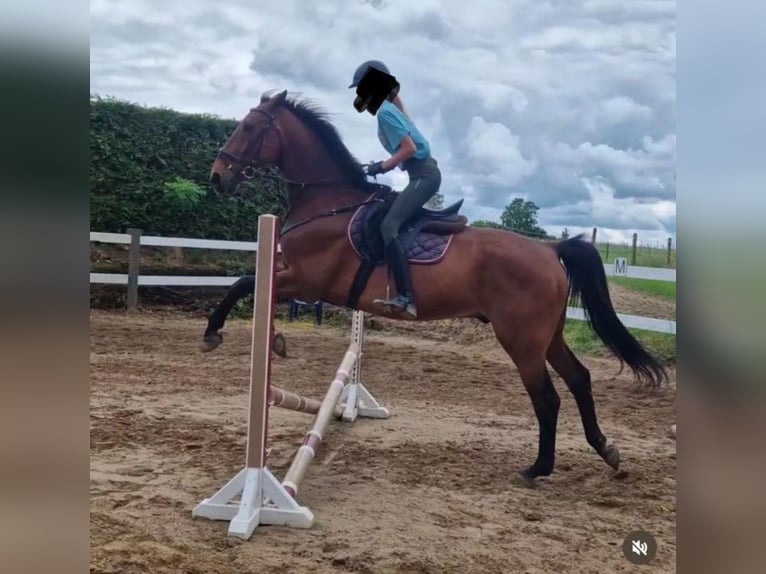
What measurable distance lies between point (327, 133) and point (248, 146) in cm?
32

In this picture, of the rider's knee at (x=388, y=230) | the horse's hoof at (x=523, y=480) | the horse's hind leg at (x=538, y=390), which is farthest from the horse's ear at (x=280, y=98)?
the horse's hoof at (x=523, y=480)

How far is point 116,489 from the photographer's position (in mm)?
2344

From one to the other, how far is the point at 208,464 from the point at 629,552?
165cm

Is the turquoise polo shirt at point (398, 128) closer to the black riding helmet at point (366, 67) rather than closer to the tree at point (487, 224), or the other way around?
the black riding helmet at point (366, 67)

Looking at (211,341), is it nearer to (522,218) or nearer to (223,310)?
(223,310)

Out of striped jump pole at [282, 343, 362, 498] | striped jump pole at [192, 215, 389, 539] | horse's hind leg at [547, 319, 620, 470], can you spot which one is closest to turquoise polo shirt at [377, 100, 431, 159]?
striped jump pole at [192, 215, 389, 539]

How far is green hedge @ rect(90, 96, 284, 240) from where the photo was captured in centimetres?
236

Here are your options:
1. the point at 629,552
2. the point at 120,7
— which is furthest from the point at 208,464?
the point at 120,7

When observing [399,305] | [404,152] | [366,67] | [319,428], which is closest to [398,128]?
[404,152]

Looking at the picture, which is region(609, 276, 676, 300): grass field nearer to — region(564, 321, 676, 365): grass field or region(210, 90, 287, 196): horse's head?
region(564, 321, 676, 365): grass field

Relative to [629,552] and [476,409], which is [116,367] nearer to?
[476,409]
